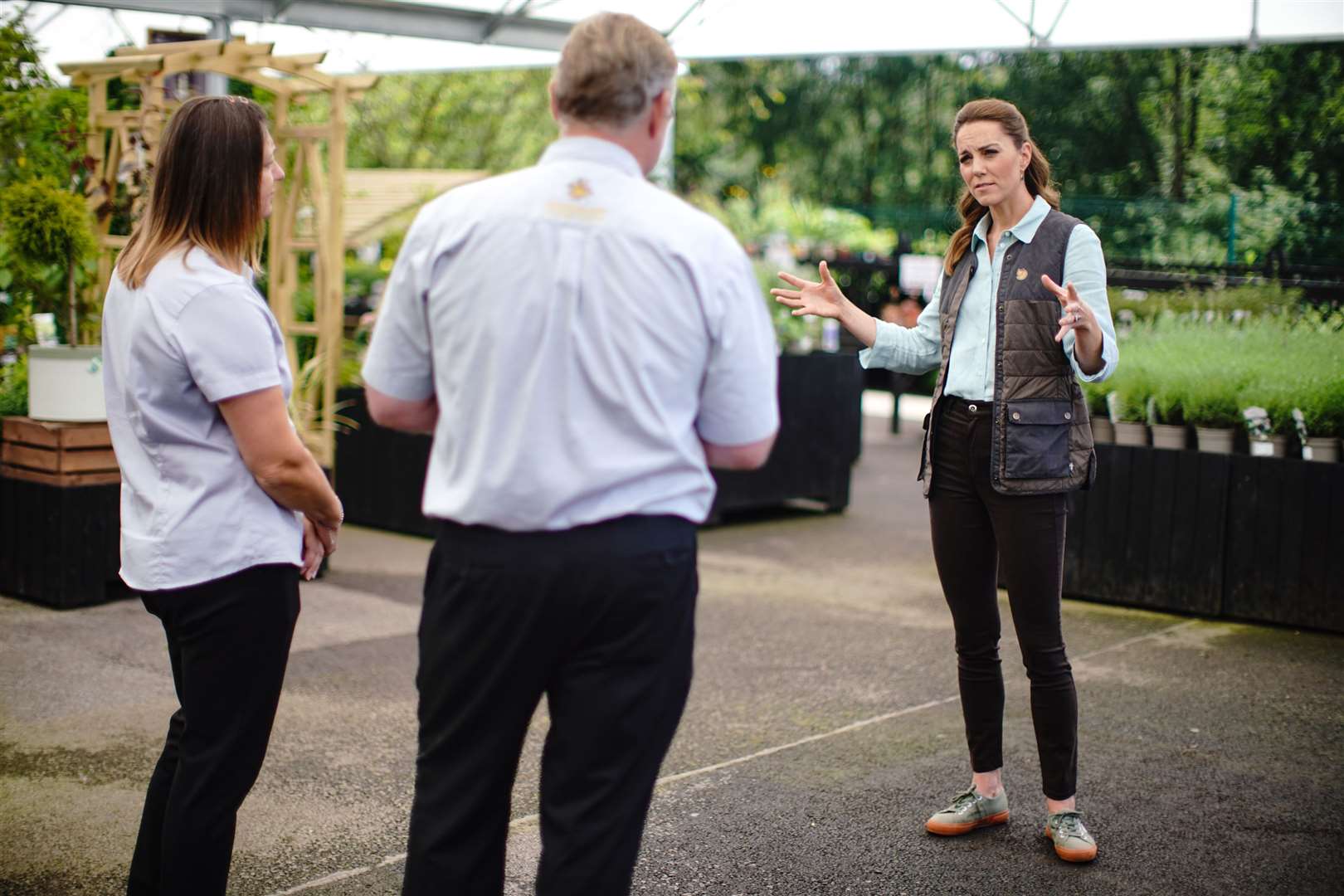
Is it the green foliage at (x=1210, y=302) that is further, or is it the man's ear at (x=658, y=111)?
the green foliage at (x=1210, y=302)

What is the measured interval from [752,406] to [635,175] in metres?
0.39

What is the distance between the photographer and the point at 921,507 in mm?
9281

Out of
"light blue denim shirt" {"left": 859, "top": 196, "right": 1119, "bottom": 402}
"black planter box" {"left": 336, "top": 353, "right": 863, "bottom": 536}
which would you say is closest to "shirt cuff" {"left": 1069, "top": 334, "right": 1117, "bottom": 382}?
"light blue denim shirt" {"left": 859, "top": 196, "right": 1119, "bottom": 402}

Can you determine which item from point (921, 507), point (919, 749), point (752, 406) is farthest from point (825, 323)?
point (752, 406)

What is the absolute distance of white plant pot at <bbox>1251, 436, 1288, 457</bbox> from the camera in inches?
240

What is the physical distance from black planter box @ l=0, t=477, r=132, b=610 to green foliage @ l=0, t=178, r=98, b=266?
103 cm

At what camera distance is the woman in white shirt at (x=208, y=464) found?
236cm

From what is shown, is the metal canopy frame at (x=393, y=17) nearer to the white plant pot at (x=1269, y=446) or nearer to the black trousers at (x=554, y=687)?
the white plant pot at (x=1269, y=446)

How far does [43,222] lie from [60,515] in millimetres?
1265

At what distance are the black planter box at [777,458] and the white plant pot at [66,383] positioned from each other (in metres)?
1.99

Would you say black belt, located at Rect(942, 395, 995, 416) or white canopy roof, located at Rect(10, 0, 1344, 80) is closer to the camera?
black belt, located at Rect(942, 395, 995, 416)

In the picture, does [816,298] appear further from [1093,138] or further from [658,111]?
[1093,138]

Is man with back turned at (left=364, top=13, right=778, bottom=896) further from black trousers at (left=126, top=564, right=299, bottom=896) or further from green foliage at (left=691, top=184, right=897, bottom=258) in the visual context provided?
green foliage at (left=691, top=184, right=897, bottom=258)

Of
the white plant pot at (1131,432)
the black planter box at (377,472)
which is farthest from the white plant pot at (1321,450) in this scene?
the black planter box at (377,472)
